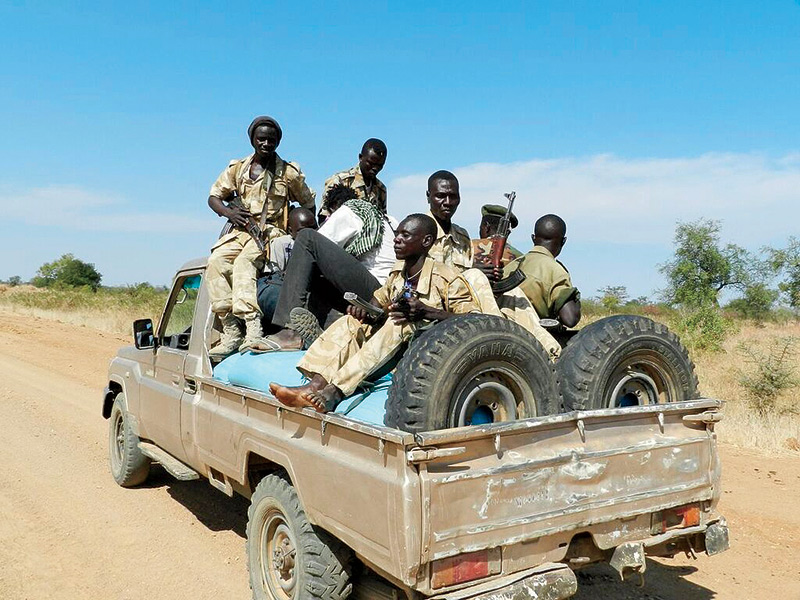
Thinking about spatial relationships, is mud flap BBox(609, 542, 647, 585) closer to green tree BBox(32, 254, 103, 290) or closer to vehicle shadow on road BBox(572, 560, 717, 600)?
vehicle shadow on road BBox(572, 560, 717, 600)

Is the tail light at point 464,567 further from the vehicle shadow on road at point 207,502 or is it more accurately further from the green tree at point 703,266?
the green tree at point 703,266

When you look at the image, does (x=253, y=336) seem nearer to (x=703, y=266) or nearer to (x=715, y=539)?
(x=715, y=539)

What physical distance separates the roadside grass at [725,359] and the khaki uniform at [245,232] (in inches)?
215

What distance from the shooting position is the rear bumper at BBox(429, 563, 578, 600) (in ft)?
8.58

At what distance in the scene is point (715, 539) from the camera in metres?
3.36

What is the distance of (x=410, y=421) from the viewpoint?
2740 millimetres

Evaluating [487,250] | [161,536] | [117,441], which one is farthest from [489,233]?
[117,441]

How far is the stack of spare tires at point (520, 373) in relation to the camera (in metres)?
2.79

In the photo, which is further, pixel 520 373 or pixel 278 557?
pixel 278 557

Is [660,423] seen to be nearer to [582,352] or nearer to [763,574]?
[582,352]

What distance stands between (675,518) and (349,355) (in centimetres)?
177

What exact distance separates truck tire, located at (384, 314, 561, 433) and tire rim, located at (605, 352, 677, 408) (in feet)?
1.36

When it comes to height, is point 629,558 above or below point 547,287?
below

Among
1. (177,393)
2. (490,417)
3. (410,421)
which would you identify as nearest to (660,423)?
(490,417)
